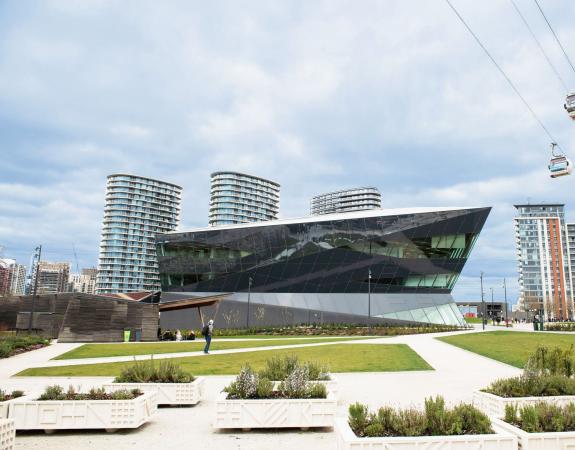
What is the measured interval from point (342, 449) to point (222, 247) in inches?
2000

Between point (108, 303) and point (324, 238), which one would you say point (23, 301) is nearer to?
point (108, 303)

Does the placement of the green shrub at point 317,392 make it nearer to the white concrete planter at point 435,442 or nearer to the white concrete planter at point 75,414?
the white concrete planter at point 435,442

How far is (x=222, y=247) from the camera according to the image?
56.5 meters

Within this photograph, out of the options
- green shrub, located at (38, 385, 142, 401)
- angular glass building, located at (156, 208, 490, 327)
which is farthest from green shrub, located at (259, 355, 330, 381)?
angular glass building, located at (156, 208, 490, 327)

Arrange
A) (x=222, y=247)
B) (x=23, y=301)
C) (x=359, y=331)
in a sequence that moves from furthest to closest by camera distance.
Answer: (x=222, y=247) → (x=23, y=301) → (x=359, y=331)

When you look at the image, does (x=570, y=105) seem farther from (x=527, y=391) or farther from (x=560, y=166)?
(x=527, y=391)

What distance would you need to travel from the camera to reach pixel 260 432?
9234 millimetres

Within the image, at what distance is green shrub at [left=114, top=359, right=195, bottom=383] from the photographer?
451 inches

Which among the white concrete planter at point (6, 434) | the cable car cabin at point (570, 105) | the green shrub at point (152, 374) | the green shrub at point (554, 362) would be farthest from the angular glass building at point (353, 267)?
the white concrete planter at point (6, 434)

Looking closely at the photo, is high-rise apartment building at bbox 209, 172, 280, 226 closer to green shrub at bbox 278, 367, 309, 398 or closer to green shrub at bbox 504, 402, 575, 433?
green shrub at bbox 278, 367, 309, 398

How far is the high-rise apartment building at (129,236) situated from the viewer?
156125 mm

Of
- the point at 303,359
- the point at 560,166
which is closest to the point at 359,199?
the point at 303,359

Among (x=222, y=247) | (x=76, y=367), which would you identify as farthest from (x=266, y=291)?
(x=76, y=367)

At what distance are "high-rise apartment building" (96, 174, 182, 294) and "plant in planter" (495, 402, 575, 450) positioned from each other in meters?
155
